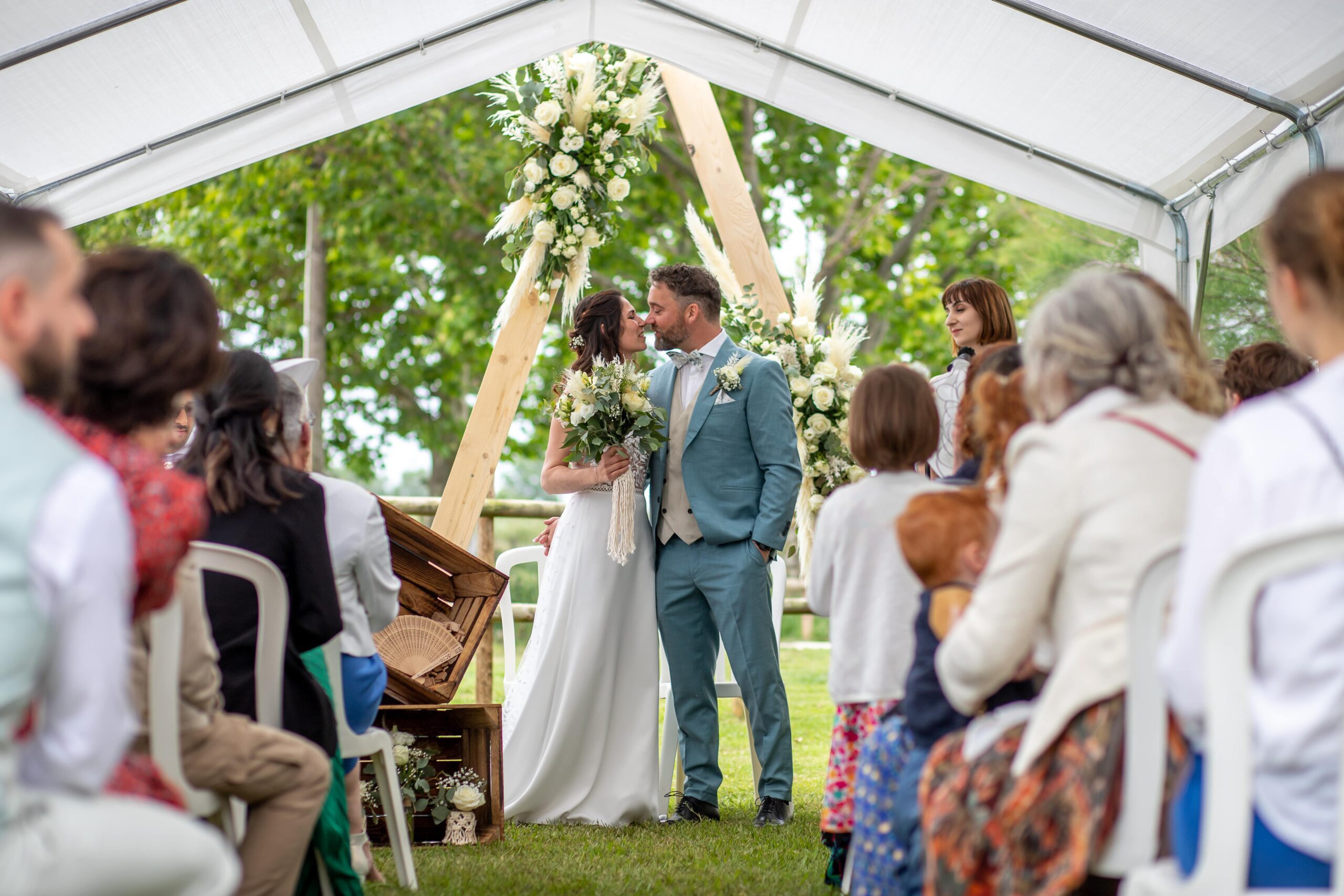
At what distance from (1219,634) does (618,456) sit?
357cm

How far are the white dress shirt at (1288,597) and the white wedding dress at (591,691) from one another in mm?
3509

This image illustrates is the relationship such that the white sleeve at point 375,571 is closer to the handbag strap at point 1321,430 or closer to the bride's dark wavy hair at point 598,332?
the bride's dark wavy hair at point 598,332

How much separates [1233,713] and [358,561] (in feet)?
8.07

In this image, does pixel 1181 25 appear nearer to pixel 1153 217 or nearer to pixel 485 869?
pixel 1153 217

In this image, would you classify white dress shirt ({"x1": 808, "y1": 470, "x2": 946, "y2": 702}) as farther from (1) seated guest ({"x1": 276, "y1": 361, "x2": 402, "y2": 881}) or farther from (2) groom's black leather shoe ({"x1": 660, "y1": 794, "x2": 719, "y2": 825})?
(2) groom's black leather shoe ({"x1": 660, "y1": 794, "x2": 719, "y2": 825})

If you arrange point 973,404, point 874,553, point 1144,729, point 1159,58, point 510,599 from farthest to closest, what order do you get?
point 510,599
point 1159,58
point 874,553
point 973,404
point 1144,729

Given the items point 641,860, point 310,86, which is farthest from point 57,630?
point 310,86

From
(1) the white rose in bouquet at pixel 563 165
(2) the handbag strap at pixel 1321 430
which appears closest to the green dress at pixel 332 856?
(2) the handbag strap at pixel 1321 430

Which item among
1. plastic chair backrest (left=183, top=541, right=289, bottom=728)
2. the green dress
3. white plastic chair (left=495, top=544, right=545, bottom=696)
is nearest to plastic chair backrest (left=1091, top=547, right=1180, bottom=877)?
plastic chair backrest (left=183, top=541, right=289, bottom=728)

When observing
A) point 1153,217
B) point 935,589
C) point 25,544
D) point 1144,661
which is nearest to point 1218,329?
point 1153,217

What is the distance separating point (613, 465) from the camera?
4.99 meters

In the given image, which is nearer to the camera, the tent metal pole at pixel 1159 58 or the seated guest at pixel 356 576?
the seated guest at pixel 356 576

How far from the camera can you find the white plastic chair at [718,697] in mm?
5125

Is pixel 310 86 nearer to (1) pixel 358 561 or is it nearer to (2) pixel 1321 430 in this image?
(1) pixel 358 561
